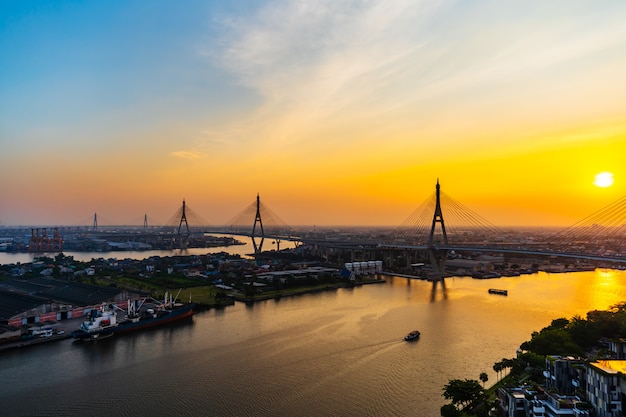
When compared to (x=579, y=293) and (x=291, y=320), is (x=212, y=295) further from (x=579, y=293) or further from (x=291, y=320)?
(x=579, y=293)

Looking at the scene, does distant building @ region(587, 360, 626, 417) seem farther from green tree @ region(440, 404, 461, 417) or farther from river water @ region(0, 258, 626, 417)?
river water @ region(0, 258, 626, 417)

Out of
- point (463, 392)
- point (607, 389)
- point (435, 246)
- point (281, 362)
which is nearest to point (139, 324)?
point (281, 362)

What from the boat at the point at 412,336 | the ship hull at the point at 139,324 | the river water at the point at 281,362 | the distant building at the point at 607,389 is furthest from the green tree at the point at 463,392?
the ship hull at the point at 139,324

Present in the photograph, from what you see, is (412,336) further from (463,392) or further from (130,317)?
(130,317)

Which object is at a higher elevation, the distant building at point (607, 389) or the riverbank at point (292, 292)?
the distant building at point (607, 389)

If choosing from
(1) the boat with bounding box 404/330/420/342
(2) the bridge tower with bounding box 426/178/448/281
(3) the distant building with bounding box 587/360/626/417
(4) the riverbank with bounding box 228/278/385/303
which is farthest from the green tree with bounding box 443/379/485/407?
(2) the bridge tower with bounding box 426/178/448/281

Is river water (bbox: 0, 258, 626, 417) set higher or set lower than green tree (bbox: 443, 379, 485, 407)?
lower

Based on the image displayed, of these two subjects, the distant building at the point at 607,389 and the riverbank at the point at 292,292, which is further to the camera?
the riverbank at the point at 292,292

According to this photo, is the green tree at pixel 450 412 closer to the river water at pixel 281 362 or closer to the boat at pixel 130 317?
the river water at pixel 281 362
